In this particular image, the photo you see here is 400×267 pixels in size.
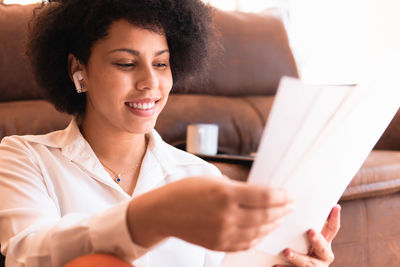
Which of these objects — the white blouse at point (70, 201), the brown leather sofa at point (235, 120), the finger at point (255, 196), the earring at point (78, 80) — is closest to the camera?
the finger at point (255, 196)

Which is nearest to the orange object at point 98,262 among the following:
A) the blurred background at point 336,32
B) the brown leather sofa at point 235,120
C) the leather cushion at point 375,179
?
the brown leather sofa at point 235,120

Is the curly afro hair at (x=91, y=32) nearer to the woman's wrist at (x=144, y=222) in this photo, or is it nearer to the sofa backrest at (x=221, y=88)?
the sofa backrest at (x=221, y=88)

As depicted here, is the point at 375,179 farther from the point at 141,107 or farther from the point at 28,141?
the point at 28,141

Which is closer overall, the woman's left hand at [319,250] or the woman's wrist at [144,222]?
the woman's wrist at [144,222]

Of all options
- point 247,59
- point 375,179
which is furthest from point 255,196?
point 247,59

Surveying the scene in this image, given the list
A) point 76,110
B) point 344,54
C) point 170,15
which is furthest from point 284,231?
point 344,54

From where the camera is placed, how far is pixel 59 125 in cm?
161

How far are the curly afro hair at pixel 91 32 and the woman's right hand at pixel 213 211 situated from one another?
559mm

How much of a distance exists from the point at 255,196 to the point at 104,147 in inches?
26.0

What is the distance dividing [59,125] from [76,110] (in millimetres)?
373

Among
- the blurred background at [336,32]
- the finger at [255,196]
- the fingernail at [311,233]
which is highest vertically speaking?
the finger at [255,196]

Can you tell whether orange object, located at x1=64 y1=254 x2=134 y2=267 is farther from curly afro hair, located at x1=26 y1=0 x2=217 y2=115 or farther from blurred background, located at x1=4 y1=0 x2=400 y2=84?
blurred background, located at x1=4 y1=0 x2=400 y2=84

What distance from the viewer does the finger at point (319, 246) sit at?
0.74 meters

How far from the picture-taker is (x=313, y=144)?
0.59 meters
